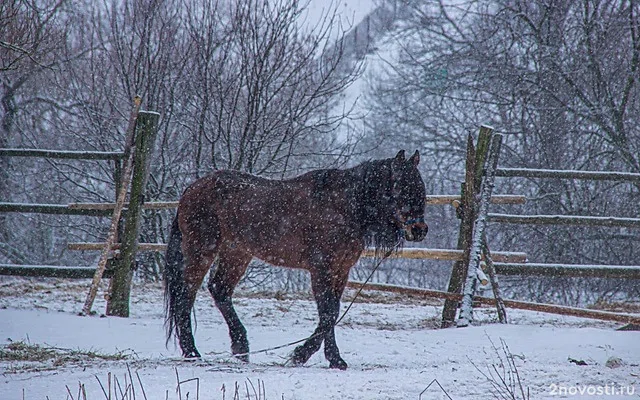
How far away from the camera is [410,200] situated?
15.2 feet

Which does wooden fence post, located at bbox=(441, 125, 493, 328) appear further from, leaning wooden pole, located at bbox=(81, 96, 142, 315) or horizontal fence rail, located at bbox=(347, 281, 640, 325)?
leaning wooden pole, located at bbox=(81, 96, 142, 315)

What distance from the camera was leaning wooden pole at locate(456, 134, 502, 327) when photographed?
6312mm

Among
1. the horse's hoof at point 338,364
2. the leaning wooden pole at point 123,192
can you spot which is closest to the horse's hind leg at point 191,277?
the horse's hoof at point 338,364

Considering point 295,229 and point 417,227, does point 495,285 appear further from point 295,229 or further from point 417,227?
point 295,229

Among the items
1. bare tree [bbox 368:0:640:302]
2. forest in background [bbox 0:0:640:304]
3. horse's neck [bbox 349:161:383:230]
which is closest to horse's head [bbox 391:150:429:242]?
horse's neck [bbox 349:161:383:230]

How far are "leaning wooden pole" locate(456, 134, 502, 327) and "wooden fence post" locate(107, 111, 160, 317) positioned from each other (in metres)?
3.43

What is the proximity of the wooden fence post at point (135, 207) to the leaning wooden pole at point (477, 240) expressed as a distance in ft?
11.2

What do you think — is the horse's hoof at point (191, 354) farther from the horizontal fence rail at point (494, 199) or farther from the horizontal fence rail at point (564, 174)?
the horizontal fence rail at point (564, 174)

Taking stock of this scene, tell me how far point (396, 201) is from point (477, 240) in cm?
215

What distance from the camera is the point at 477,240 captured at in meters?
6.54

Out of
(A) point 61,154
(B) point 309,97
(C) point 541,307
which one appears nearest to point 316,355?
(C) point 541,307

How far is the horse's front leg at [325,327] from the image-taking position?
15.0ft

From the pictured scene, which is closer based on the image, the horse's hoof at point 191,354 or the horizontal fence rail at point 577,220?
the horse's hoof at point 191,354

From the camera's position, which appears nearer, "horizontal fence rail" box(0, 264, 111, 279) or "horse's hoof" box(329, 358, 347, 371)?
"horse's hoof" box(329, 358, 347, 371)
